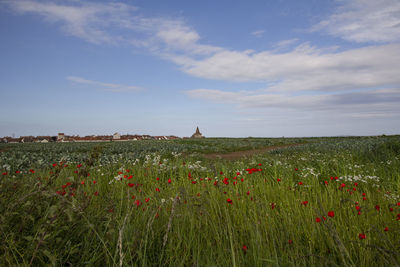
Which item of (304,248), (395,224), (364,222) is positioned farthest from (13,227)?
(395,224)

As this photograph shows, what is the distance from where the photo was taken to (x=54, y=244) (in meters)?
2.52

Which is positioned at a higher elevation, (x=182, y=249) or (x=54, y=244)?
(x=54, y=244)

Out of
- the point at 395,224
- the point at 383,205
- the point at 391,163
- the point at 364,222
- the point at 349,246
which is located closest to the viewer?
the point at 349,246

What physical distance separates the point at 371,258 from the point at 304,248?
2.12 feet

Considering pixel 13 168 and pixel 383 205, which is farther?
pixel 13 168

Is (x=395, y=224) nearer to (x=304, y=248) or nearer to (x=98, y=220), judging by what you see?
(x=304, y=248)

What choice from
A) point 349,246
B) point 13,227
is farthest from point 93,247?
point 349,246

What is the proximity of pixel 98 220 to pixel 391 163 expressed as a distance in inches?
427

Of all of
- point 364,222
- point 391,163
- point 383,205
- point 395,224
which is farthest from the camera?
point 391,163

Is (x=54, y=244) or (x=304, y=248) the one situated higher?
(x=54, y=244)

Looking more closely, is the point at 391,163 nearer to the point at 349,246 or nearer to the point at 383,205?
the point at 383,205

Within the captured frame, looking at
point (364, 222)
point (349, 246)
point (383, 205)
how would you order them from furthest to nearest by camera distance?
point (383, 205) → point (364, 222) → point (349, 246)

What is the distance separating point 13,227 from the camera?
2645mm

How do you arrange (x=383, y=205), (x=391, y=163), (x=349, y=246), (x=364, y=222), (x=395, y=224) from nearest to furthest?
(x=349, y=246)
(x=364, y=222)
(x=395, y=224)
(x=383, y=205)
(x=391, y=163)
